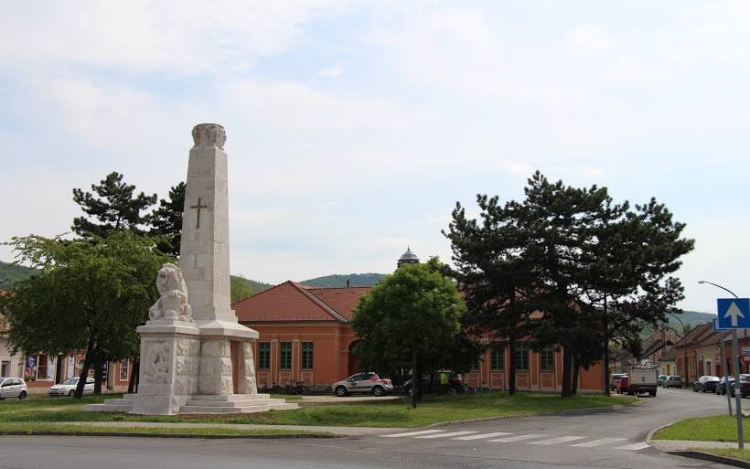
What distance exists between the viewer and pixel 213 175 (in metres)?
23.8

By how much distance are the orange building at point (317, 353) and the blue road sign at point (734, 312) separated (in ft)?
113

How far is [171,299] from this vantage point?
21.8 metres

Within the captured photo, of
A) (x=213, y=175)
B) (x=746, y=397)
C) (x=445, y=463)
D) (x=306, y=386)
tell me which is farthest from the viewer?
(x=306, y=386)

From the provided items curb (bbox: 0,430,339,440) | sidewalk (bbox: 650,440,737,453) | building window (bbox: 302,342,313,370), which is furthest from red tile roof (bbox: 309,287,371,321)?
sidewalk (bbox: 650,440,737,453)

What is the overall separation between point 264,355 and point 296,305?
413cm

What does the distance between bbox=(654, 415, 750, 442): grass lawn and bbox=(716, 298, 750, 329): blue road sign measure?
3.07 meters

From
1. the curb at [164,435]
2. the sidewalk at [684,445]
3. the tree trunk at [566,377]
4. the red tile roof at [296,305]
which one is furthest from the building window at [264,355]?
the sidewalk at [684,445]

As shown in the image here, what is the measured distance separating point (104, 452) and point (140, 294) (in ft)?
72.1

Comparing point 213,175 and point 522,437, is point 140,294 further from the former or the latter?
point 522,437

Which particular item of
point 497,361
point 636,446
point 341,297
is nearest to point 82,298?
point 636,446

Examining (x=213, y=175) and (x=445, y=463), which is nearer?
(x=445, y=463)

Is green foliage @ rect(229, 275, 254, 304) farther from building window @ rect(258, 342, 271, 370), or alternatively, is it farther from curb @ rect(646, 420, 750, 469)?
curb @ rect(646, 420, 750, 469)

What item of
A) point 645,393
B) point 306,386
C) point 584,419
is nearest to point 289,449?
point 584,419

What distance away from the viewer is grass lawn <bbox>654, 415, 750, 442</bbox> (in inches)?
663
